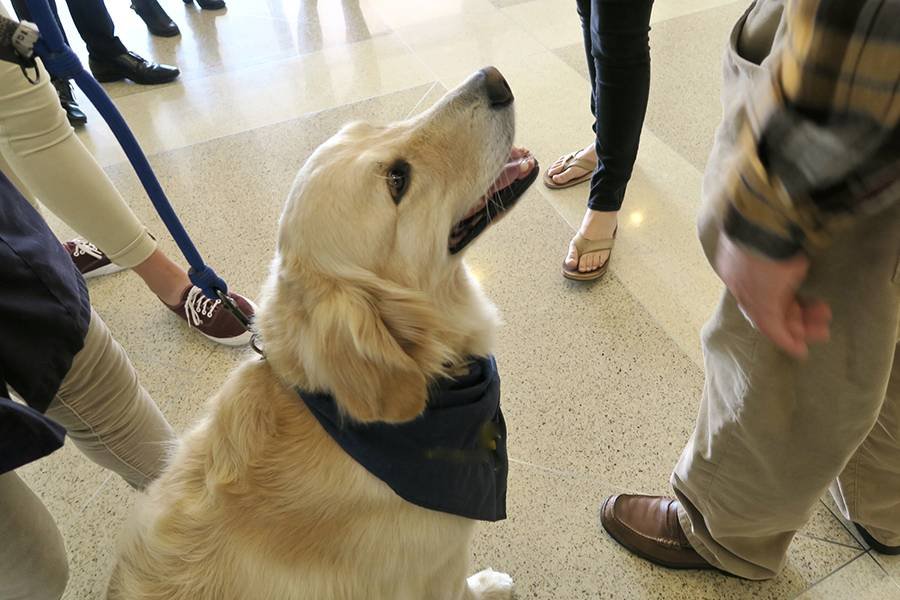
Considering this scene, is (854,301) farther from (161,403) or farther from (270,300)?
(161,403)

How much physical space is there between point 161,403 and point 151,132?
162 centimetres

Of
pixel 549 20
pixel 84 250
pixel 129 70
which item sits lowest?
pixel 549 20

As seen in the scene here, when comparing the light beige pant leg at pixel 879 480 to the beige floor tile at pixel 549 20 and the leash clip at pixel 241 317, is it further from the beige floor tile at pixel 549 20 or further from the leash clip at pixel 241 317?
the beige floor tile at pixel 549 20

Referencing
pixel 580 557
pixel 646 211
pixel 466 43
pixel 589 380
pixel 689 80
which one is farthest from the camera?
pixel 466 43

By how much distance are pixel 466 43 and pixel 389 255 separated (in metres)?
2.54

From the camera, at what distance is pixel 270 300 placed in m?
1.04

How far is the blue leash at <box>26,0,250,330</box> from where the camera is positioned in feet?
3.06

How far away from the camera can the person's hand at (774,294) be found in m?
0.62

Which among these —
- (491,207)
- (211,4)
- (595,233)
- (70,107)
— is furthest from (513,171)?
(211,4)

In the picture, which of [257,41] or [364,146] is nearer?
[364,146]

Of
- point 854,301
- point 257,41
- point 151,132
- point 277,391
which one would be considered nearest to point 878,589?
point 854,301

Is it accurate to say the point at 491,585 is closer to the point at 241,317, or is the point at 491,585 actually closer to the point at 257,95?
the point at 241,317

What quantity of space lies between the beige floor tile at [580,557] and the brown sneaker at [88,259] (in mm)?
1671

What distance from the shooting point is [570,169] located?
7.68 ft
